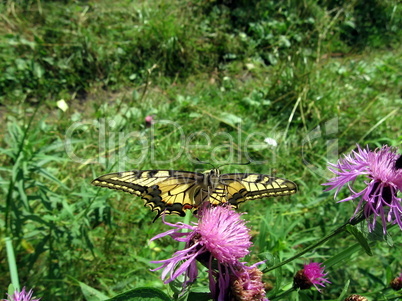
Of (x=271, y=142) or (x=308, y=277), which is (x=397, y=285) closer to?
(x=308, y=277)

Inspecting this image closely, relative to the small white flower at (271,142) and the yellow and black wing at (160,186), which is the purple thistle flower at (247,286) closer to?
the yellow and black wing at (160,186)

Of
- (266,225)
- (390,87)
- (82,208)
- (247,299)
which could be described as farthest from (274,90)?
(247,299)

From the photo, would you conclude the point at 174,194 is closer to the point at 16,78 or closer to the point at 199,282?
the point at 199,282

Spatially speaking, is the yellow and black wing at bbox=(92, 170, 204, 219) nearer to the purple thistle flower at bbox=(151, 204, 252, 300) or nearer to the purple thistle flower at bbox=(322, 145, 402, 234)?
the purple thistle flower at bbox=(151, 204, 252, 300)

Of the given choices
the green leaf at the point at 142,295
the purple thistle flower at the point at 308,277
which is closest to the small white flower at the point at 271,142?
the purple thistle flower at the point at 308,277

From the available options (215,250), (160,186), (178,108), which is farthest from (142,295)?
(178,108)

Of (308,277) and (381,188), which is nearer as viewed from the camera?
(381,188)
